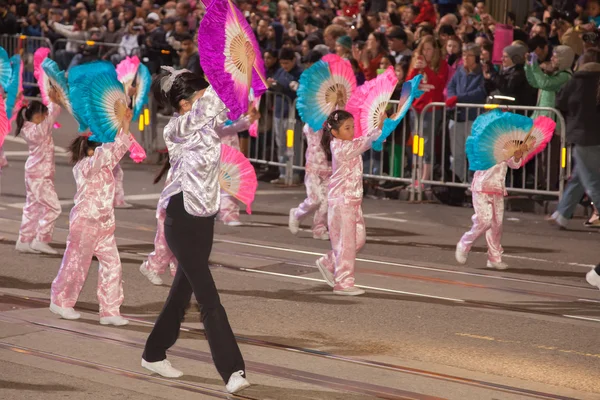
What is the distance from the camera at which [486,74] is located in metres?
14.8

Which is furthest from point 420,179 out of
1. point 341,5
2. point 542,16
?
point 341,5

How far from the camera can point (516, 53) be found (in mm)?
14648

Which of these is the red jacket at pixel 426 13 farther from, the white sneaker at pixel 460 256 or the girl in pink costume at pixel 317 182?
the white sneaker at pixel 460 256

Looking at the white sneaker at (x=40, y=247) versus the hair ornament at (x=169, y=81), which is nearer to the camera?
the hair ornament at (x=169, y=81)

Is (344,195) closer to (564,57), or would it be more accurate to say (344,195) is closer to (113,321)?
(113,321)

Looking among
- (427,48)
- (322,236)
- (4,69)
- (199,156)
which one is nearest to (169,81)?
(199,156)

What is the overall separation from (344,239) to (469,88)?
20.0 feet

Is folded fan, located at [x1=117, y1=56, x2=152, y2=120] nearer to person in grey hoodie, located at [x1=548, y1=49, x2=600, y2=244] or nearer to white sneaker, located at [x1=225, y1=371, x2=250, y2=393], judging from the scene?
white sneaker, located at [x1=225, y1=371, x2=250, y2=393]

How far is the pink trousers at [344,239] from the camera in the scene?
9.26 meters

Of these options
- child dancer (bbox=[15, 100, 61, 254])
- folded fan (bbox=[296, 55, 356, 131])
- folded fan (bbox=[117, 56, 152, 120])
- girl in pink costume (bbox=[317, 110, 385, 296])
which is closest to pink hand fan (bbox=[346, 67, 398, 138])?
girl in pink costume (bbox=[317, 110, 385, 296])

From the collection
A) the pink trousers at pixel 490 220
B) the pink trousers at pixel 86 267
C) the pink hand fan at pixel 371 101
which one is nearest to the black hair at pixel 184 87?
the pink trousers at pixel 86 267

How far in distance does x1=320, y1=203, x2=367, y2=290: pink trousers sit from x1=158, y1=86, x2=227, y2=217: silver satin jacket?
2.87 meters

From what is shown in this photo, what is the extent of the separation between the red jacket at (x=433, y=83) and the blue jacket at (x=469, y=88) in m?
0.38

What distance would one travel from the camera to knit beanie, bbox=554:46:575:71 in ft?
46.8
